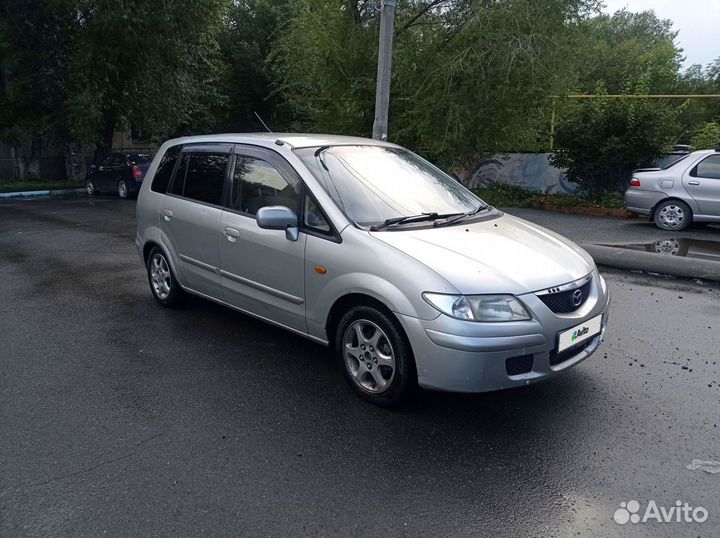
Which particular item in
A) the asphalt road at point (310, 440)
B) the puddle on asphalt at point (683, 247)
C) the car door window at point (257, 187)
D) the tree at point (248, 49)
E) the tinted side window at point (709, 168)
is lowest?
the asphalt road at point (310, 440)

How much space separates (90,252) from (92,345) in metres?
4.71

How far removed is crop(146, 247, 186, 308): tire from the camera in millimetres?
5828

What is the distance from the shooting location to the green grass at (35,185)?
19953 mm

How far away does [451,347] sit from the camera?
11.1 ft

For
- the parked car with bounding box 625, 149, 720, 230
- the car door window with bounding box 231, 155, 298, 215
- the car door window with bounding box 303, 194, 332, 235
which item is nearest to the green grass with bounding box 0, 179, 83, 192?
the car door window with bounding box 231, 155, 298, 215

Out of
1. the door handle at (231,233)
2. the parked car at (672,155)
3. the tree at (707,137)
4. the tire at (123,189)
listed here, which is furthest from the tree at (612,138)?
the tire at (123,189)

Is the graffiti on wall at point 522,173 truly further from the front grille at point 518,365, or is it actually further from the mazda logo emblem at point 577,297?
the front grille at point 518,365

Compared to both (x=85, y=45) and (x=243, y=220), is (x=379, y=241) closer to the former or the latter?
(x=243, y=220)

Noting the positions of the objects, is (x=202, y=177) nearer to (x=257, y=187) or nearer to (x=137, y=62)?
(x=257, y=187)

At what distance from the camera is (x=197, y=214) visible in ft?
17.2

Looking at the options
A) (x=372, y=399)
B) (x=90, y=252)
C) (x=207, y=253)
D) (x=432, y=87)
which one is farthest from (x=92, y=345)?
(x=432, y=87)

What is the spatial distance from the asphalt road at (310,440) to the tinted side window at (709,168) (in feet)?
19.5

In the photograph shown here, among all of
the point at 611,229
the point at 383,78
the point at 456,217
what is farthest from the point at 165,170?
the point at 611,229

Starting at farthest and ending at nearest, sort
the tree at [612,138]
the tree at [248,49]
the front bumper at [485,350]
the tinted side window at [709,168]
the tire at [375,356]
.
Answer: the tree at [248,49]
the tree at [612,138]
the tinted side window at [709,168]
the tire at [375,356]
the front bumper at [485,350]
